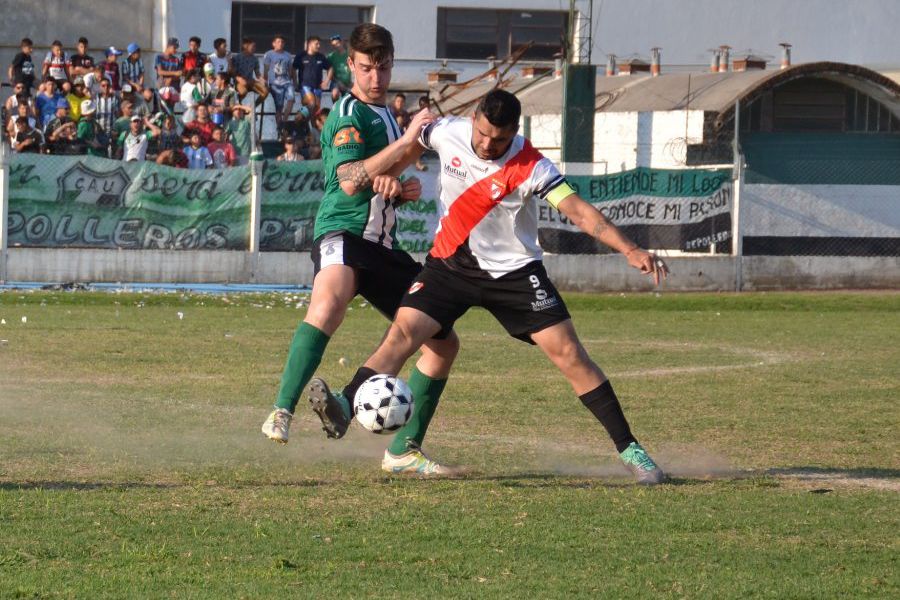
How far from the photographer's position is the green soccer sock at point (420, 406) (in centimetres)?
791

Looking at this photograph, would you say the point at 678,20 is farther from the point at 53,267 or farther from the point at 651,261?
the point at 651,261

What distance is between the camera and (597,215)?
7309mm

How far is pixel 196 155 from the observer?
969 inches

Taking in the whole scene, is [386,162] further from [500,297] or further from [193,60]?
[193,60]

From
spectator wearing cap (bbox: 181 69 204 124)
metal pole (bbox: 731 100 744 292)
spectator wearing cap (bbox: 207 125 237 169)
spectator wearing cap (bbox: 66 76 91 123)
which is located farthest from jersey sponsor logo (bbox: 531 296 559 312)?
spectator wearing cap (bbox: 181 69 204 124)

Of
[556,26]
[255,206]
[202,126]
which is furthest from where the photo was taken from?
[556,26]

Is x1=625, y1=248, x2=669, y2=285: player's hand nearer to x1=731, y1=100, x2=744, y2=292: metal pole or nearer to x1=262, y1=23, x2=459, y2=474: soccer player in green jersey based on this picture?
x1=262, y1=23, x2=459, y2=474: soccer player in green jersey

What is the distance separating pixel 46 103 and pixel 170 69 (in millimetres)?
3048

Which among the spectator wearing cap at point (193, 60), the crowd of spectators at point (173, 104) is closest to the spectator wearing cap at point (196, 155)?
the crowd of spectators at point (173, 104)

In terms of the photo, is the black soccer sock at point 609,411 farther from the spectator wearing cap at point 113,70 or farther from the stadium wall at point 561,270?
the spectator wearing cap at point 113,70

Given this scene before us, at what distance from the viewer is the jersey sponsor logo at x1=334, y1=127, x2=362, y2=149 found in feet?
25.3

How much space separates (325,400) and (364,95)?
188cm

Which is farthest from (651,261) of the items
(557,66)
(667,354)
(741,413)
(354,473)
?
(557,66)

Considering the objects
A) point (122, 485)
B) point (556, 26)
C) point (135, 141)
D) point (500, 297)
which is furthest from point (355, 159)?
point (556, 26)
